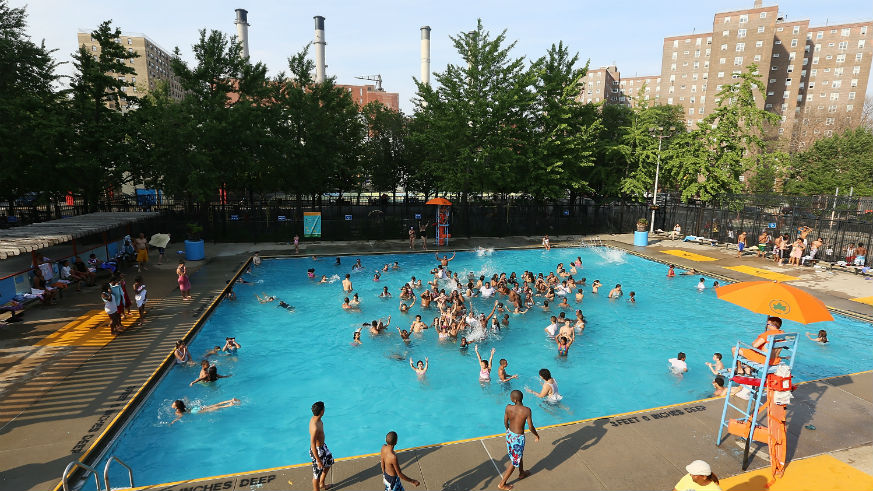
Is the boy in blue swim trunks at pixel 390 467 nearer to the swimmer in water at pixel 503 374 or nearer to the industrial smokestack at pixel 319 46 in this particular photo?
the swimmer in water at pixel 503 374

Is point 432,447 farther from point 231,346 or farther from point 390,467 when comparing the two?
point 231,346

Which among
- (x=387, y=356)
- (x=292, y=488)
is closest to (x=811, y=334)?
(x=387, y=356)

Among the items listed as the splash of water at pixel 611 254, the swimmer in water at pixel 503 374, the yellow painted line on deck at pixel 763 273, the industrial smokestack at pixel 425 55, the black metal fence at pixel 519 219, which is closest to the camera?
the swimmer in water at pixel 503 374

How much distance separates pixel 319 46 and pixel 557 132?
59540 mm

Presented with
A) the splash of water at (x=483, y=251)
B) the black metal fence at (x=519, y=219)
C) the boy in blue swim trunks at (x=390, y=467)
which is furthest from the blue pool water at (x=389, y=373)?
the black metal fence at (x=519, y=219)

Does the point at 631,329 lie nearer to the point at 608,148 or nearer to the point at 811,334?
the point at 811,334

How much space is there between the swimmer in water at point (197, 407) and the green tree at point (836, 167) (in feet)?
192

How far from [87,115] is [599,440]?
108ft

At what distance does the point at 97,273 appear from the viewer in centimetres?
2056

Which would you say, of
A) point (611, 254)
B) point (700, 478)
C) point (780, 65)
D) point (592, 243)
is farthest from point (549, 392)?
point (780, 65)

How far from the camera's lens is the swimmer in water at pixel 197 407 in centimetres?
1049

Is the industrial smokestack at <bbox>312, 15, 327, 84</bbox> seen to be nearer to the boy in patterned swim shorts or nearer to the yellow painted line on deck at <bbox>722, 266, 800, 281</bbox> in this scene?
the yellow painted line on deck at <bbox>722, 266, 800, 281</bbox>

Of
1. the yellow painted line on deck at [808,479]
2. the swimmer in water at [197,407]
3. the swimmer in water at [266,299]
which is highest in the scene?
the yellow painted line on deck at [808,479]

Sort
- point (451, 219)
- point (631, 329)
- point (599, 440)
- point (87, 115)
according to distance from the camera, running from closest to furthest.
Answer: point (599, 440) → point (631, 329) → point (87, 115) → point (451, 219)
